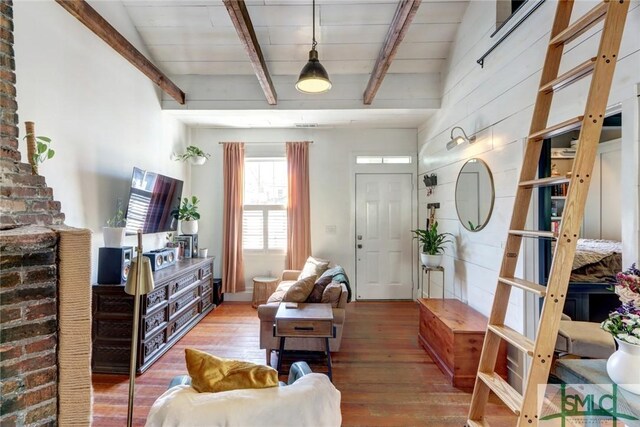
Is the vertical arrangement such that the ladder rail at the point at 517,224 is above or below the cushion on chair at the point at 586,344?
above

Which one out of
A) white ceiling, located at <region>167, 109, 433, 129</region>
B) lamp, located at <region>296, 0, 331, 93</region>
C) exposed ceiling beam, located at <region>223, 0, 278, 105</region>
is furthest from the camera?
white ceiling, located at <region>167, 109, 433, 129</region>

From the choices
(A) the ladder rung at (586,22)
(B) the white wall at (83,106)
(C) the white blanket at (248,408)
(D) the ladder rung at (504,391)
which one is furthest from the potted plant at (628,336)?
(B) the white wall at (83,106)

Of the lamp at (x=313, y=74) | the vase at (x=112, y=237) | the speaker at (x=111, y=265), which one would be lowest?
the speaker at (x=111, y=265)

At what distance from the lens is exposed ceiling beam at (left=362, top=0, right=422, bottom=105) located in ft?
7.81

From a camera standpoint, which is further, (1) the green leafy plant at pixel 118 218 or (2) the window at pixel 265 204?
(2) the window at pixel 265 204

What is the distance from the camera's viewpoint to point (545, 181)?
149cm

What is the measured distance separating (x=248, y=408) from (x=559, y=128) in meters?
1.78

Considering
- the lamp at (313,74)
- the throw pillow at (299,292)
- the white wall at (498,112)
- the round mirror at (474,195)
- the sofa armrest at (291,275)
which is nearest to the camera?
the white wall at (498,112)

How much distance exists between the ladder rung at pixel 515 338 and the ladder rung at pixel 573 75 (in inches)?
47.6

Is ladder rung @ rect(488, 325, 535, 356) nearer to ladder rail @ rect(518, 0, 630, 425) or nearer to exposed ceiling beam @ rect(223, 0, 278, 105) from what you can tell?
ladder rail @ rect(518, 0, 630, 425)

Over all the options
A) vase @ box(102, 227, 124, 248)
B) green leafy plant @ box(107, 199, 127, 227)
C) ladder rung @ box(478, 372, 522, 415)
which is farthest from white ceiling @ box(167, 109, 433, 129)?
ladder rung @ box(478, 372, 522, 415)

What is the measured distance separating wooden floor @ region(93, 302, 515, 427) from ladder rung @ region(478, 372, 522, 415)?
2.56 ft

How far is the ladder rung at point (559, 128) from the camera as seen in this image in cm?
135

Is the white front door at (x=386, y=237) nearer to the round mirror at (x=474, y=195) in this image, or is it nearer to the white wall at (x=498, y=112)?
the white wall at (x=498, y=112)
